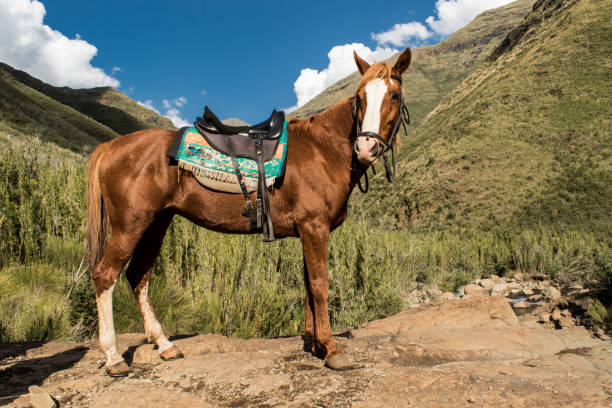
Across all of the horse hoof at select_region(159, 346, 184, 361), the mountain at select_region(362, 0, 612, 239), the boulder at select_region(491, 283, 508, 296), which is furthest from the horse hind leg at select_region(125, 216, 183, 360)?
the mountain at select_region(362, 0, 612, 239)

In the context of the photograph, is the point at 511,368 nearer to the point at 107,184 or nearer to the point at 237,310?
the point at 237,310

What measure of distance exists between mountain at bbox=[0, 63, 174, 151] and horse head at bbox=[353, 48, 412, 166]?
9451mm

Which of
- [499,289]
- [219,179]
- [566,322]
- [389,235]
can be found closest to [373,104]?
[219,179]

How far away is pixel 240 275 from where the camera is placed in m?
6.04

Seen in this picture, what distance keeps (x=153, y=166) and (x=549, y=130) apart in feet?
152

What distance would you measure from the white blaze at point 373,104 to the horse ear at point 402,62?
16.4 inches

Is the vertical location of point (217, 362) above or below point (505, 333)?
above

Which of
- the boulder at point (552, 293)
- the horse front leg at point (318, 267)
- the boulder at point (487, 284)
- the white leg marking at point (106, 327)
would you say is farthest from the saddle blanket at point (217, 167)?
the boulder at point (487, 284)

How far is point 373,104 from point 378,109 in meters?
0.07

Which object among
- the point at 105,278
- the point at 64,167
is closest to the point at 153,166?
the point at 105,278

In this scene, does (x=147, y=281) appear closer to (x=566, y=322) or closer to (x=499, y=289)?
(x=566, y=322)

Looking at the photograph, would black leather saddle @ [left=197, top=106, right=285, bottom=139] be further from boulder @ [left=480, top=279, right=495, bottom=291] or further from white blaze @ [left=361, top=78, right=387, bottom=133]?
boulder @ [left=480, top=279, right=495, bottom=291]

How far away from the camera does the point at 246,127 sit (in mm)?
3742

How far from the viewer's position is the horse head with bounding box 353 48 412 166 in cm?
323
